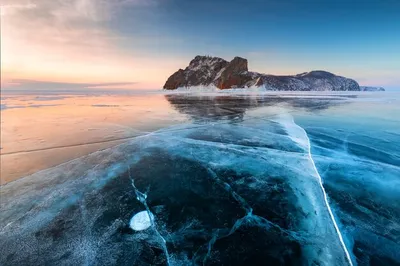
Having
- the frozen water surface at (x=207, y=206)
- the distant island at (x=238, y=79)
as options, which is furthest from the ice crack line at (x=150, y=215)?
the distant island at (x=238, y=79)

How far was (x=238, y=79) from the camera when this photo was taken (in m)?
110

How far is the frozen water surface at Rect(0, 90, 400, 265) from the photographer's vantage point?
3.03m

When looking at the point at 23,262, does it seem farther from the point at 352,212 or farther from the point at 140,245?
the point at 352,212

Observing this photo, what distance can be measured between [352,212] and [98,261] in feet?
14.0

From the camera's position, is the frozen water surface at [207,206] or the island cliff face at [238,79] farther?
the island cliff face at [238,79]

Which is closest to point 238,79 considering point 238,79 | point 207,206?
point 238,79

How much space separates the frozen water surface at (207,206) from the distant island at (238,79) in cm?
9975

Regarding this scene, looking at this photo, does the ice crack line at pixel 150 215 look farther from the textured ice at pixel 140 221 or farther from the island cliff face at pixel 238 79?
the island cliff face at pixel 238 79

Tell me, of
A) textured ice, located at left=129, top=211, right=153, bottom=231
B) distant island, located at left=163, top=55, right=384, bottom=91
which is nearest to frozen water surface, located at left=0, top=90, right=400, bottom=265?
textured ice, located at left=129, top=211, right=153, bottom=231

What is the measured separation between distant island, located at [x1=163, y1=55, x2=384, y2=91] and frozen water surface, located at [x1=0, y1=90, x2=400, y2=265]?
9975cm

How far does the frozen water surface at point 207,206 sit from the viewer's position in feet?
Answer: 9.95

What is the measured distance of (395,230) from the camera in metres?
3.41

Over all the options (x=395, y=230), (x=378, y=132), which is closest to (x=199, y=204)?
(x=395, y=230)

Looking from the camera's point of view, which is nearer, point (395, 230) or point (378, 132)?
point (395, 230)
